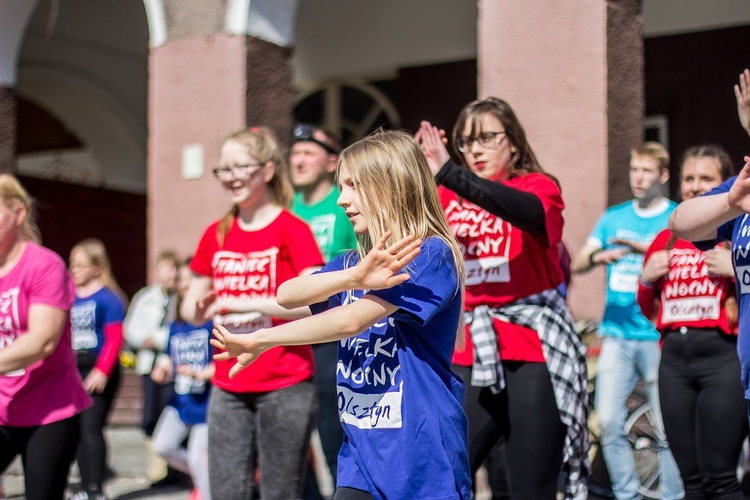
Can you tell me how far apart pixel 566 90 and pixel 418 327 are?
356 cm

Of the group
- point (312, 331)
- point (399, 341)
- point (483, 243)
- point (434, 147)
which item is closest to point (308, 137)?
point (483, 243)

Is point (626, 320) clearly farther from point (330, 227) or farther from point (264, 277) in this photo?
point (264, 277)

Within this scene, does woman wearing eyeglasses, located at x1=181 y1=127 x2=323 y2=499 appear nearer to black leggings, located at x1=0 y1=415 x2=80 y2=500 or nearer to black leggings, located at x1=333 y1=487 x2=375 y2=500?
black leggings, located at x1=0 y1=415 x2=80 y2=500

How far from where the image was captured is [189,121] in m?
7.56

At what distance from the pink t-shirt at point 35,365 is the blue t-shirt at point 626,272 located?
2954mm

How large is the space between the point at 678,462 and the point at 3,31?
6.56 m

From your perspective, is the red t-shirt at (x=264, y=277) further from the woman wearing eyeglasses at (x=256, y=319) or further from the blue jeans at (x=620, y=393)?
the blue jeans at (x=620, y=393)

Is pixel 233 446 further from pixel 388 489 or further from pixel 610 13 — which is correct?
pixel 610 13

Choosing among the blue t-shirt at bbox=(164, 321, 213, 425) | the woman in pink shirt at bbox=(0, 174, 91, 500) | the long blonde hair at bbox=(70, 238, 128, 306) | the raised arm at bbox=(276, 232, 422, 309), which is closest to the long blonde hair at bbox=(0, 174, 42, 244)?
the woman in pink shirt at bbox=(0, 174, 91, 500)

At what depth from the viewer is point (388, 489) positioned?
2.86m

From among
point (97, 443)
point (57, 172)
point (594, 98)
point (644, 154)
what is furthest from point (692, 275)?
point (57, 172)

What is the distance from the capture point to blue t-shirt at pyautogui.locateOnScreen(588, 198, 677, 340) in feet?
18.9

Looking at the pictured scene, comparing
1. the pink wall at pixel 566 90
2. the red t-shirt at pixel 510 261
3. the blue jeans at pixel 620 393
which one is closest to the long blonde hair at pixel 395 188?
the red t-shirt at pixel 510 261

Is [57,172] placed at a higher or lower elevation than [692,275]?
higher
